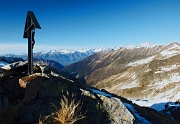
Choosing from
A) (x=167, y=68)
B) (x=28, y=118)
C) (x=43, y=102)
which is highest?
(x=43, y=102)

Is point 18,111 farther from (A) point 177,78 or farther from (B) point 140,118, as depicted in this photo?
(A) point 177,78

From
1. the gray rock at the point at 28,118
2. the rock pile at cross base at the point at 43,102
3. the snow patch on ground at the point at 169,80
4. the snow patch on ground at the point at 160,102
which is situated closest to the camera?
the gray rock at the point at 28,118

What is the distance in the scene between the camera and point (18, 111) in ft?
24.9

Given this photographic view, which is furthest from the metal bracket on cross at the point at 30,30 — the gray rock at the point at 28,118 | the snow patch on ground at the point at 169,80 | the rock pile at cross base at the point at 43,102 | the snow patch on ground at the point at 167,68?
the snow patch on ground at the point at 167,68

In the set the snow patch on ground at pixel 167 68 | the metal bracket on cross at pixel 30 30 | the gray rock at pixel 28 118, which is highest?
the metal bracket on cross at pixel 30 30

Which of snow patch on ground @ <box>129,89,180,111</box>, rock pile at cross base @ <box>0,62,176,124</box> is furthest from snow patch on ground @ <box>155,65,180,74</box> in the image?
rock pile at cross base @ <box>0,62,176,124</box>

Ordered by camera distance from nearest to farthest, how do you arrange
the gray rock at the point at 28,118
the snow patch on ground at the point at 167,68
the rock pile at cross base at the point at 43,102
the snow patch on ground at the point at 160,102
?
the gray rock at the point at 28,118
the rock pile at cross base at the point at 43,102
the snow patch on ground at the point at 160,102
the snow patch on ground at the point at 167,68

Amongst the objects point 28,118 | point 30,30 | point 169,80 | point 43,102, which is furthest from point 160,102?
point 28,118

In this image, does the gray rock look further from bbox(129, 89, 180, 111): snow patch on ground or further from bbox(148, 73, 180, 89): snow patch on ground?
bbox(148, 73, 180, 89): snow patch on ground

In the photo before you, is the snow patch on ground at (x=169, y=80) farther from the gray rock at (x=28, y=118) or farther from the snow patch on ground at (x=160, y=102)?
the gray rock at (x=28, y=118)

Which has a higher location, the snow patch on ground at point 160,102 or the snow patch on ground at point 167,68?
the snow patch on ground at point 167,68

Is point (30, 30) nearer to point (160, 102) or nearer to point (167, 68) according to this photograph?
point (160, 102)

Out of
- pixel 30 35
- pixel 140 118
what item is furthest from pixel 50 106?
pixel 140 118

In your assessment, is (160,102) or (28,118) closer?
(28,118)
